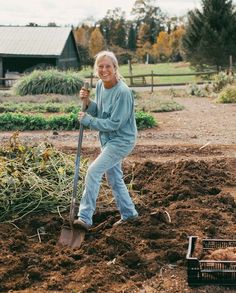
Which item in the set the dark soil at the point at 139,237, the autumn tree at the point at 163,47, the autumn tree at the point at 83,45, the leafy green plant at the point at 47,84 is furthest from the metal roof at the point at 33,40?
the autumn tree at the point at 163,47

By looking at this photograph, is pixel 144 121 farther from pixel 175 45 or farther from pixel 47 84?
pixel 175 45

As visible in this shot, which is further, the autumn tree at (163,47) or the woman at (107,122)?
the autumn tree at (163,47)

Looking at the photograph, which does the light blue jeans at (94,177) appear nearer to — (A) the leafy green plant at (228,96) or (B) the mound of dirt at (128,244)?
(B) the mound of dirt at (128,244)

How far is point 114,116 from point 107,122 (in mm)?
81

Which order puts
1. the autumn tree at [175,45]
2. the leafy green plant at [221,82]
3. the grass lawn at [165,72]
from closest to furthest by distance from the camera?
the leafy green plant at [221,82]
the grass lawn at [165,72]
the autumn tree at [175,45]

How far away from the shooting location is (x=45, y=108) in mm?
16984

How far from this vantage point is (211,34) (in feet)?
124

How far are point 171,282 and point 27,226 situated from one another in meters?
1.77

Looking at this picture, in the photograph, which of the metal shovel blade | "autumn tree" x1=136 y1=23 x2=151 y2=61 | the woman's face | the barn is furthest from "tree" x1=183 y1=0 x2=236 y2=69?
the metal shovel blade

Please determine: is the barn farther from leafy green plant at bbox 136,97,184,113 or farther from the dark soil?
the dark soil

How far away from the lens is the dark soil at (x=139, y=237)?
15.5ft

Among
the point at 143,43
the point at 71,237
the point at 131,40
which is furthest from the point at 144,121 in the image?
the point at 131,40

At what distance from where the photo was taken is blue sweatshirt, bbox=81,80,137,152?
5480 millimetres

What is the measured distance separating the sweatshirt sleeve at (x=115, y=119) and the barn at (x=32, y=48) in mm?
27003
